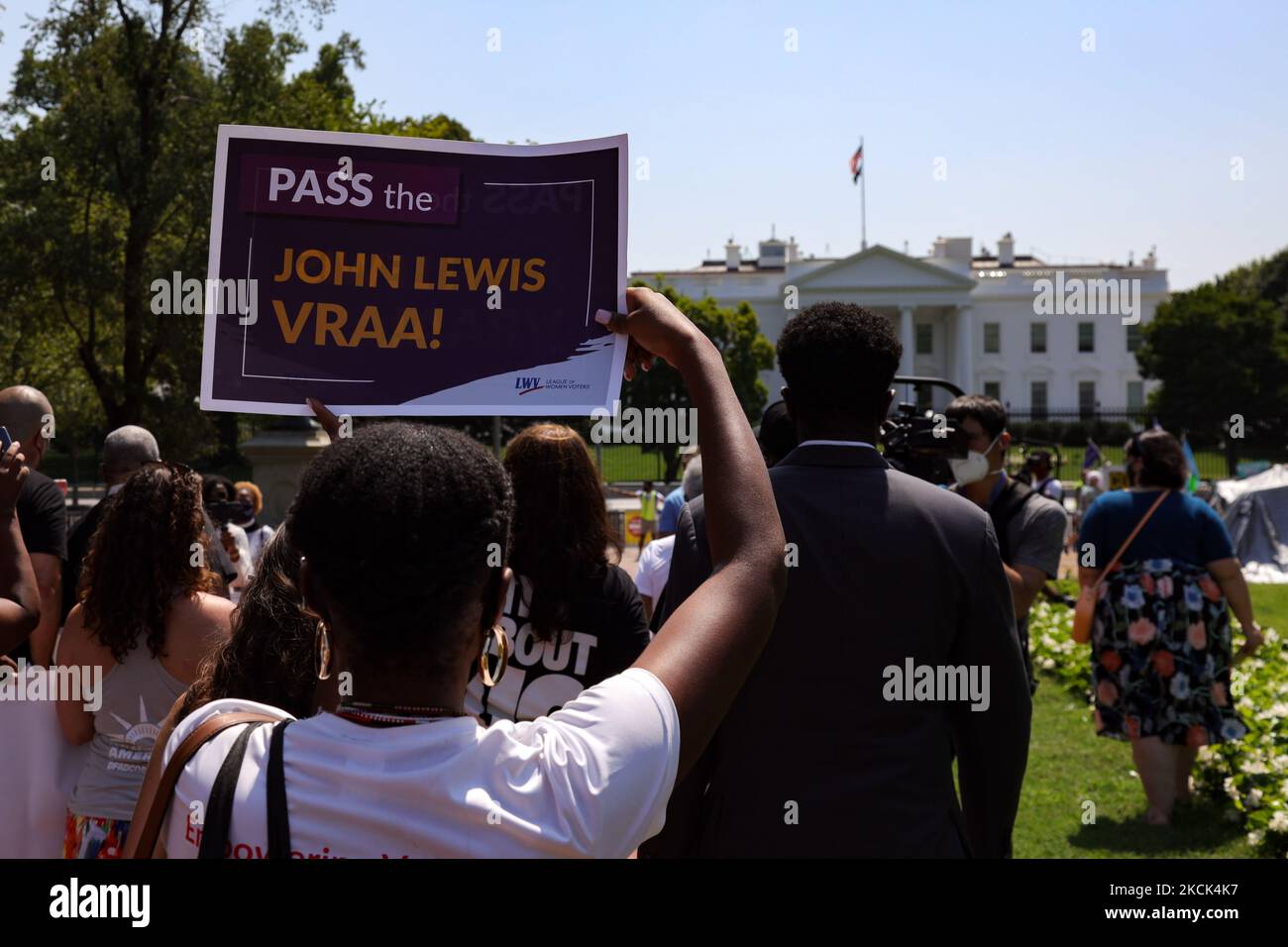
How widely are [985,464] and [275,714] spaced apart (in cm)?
424

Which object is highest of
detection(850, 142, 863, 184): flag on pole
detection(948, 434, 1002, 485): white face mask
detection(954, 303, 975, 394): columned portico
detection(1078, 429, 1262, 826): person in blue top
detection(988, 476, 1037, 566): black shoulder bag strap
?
detection(850, 142, 863, 184): flag on pole

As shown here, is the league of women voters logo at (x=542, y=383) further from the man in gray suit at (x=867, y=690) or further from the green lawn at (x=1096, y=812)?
the green lawn at (x=1096, y=812)

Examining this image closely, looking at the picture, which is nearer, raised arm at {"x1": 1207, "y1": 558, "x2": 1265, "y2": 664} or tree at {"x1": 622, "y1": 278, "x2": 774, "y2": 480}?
raised arm at {"x1": 1207, "y1": 558, "x2": 1265, "y2": 664}

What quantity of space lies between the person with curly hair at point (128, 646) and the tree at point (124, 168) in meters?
16.2

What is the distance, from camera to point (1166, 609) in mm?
6512

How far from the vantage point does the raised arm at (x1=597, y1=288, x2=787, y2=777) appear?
165 centimetres

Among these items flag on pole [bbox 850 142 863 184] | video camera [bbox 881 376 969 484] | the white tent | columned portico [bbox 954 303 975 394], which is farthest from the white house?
video camera [bbox 881 376 969 484]

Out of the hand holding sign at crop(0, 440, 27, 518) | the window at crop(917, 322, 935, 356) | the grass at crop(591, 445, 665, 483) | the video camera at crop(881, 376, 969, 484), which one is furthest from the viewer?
the window at crop(917, 322, 935, 356)

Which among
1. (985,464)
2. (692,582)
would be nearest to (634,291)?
(692,582)

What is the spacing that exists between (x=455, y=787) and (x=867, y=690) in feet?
4.55

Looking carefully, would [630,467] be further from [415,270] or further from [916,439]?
[415,270]

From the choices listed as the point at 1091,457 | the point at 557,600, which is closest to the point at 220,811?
the point at 557,600

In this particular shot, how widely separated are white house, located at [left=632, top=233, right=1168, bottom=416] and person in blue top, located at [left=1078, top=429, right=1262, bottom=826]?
75.6m

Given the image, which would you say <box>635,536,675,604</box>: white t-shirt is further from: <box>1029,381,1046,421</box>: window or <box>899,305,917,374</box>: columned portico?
<box>1029,381,1046,421</box>: window
